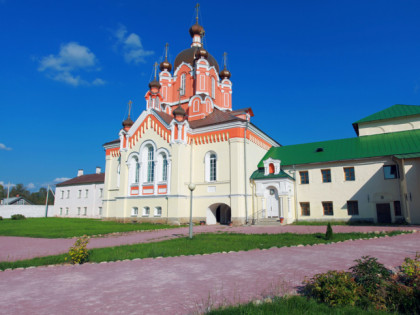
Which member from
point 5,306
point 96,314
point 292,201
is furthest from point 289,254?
point 292,201

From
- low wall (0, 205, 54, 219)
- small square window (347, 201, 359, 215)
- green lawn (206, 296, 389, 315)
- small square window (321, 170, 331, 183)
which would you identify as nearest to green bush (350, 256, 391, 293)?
green lawn (206, 296, 389, 315)

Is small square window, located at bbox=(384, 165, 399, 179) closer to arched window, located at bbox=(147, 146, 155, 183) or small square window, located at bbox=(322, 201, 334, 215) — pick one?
small square window, located at bbox=(322, 201, 334, 215)

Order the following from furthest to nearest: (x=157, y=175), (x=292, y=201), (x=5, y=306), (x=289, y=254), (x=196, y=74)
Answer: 1. (x=196, y=74)
2. (x=157, y=175)
3. (x=292, y=201)
4. (x=289, y=254)
5. (x=5, y=306)

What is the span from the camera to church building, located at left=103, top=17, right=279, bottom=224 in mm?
25484

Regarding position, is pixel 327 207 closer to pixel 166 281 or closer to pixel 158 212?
pixel 158 212

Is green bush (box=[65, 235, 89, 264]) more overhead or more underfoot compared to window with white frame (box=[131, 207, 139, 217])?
more underfoot

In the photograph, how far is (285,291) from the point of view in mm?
5312

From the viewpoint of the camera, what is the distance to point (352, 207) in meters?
24.2

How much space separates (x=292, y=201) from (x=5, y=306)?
76.4 ft

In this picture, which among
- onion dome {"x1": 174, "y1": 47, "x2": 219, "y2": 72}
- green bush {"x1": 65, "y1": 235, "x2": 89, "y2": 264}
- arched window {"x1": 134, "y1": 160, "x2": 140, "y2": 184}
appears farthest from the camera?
onion dome {"x1": 174, "y1": 47, "x2": 219, "y2": 72}

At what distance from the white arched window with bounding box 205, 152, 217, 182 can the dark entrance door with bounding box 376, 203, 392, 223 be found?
42.4ft

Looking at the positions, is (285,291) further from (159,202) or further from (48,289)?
(159,202)

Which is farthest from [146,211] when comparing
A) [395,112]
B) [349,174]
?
[395,112]

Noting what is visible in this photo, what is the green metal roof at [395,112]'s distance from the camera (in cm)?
2680
